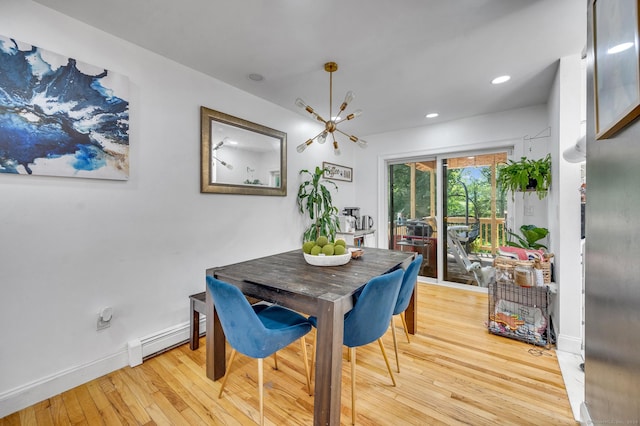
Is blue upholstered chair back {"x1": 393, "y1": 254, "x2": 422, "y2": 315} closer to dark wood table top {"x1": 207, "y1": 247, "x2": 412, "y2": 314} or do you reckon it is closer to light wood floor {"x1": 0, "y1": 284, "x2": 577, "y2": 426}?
dark wood table top {"x1": 207, "y1": 247, "x2": 412, "y2": 314}

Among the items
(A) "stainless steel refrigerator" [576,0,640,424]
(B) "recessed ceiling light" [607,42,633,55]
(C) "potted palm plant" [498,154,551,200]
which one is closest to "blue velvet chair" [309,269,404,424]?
(A) "stainless steel refrigerator" [576,0,640,424]

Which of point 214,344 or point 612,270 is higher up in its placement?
point 612,270

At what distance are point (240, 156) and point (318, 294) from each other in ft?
6.50

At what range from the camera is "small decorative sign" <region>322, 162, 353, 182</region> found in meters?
4.13

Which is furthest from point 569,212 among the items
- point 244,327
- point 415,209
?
point 244,327

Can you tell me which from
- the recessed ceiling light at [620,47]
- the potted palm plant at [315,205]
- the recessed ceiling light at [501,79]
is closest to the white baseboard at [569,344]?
the recessed ceiling light at [620,47]

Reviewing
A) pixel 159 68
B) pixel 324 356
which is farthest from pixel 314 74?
pixel 324 356

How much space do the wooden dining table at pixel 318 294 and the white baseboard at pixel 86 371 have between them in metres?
0.64

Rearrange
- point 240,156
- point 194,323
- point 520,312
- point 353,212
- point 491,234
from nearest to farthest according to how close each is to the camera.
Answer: point 194,323
point 520,312
point 240,156
point 491,234
point 353,212

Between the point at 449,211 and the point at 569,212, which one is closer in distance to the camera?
the point at 569,212

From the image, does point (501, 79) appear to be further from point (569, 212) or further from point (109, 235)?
point (109, 235)

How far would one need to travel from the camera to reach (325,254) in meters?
1.97

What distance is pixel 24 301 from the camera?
5.38 feet

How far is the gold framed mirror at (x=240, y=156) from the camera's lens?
2559mm
